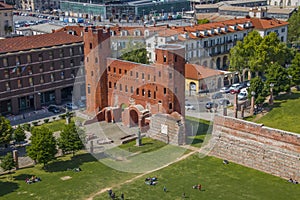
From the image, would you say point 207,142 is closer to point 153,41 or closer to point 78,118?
point 78,118

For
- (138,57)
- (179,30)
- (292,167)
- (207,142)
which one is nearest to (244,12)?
(179,30)

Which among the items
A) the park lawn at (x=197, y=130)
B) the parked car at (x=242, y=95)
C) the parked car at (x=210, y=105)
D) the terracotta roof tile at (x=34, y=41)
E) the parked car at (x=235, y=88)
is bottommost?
the park lawn at (x=197, y=130)

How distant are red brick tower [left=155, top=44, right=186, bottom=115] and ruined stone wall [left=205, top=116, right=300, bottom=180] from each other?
33.5ft

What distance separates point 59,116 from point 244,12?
86258mm

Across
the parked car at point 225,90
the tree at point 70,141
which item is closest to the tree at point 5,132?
the tree at point 70,141

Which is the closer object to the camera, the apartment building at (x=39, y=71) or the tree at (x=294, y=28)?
the apartment building at (x=39, y=71)

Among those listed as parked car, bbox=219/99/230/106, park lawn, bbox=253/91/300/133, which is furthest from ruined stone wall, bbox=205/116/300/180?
parked car, bbox=219/99/230/106

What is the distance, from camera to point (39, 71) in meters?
98.8

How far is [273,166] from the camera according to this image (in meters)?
66.1

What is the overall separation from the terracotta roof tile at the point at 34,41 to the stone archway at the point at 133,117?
86.9ft

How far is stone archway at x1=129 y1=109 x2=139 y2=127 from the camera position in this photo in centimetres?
8669

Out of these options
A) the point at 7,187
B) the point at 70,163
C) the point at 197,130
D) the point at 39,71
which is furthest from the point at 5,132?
the point at 197,130

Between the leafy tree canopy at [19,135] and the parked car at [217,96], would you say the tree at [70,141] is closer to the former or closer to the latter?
the leafy tree canopy at [19,135]

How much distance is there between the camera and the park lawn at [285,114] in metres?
80.9
